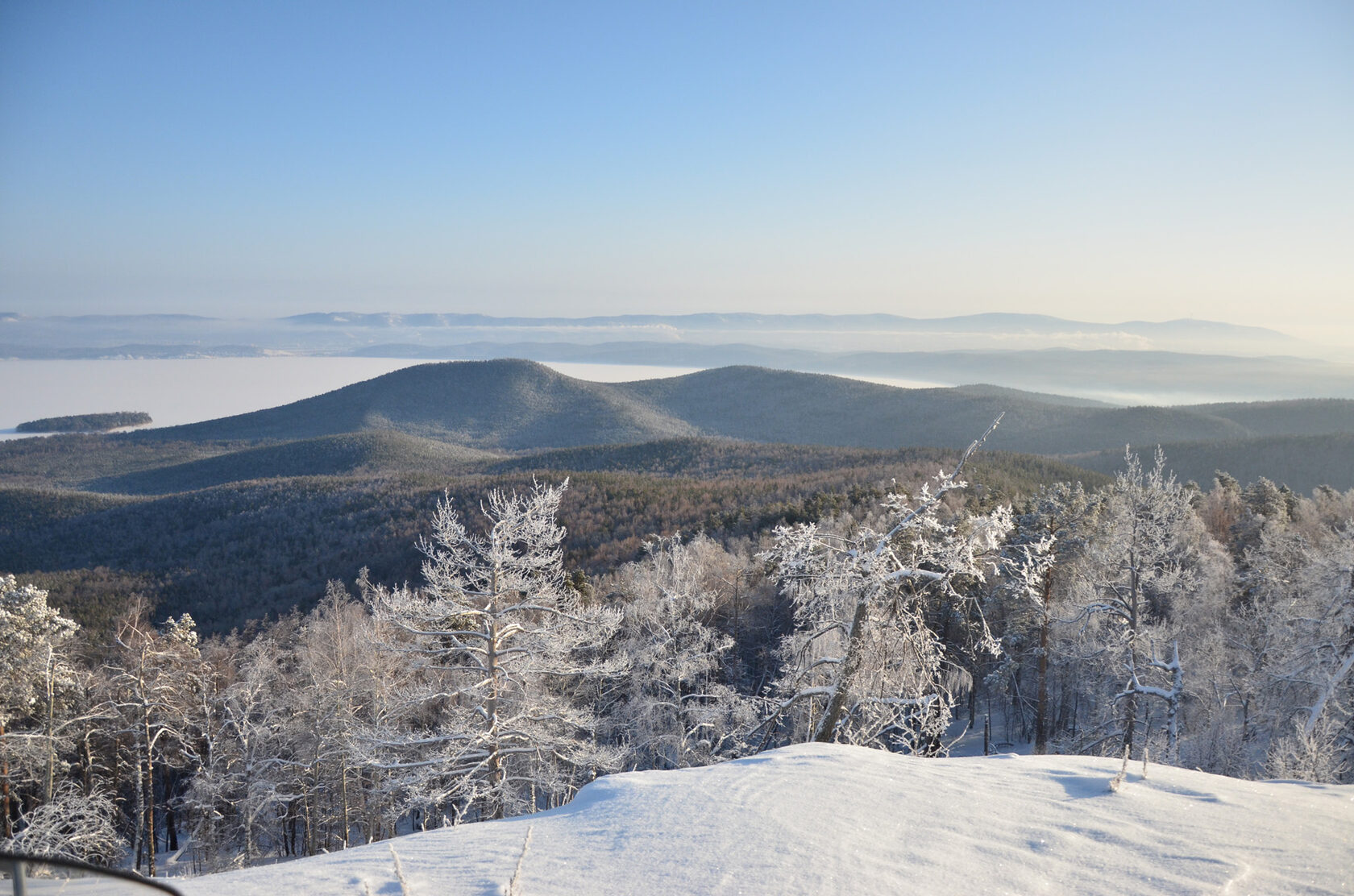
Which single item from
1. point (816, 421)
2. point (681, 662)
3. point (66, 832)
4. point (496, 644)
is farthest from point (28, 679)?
point (816, 421)

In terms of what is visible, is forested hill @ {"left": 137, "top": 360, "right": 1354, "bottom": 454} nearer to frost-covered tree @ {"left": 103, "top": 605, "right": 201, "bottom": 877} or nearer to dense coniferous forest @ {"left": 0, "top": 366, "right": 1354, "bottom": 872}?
dense coniferous forest @ {"left": 0, "top": 366, "right": 1354, "bottom": 872}

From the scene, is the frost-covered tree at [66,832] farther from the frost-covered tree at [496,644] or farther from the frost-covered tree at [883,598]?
the frost-covered tree at [883,598]

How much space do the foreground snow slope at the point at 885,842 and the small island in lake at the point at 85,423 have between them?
8554 inches

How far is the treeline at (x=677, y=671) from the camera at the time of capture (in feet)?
33.2

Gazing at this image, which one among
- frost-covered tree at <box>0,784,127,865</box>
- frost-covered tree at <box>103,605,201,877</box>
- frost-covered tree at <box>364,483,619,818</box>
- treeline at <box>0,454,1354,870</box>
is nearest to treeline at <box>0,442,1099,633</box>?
treeline at <box>0,454,1354,870</box>

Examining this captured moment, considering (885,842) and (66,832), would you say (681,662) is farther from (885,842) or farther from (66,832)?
(66,832)

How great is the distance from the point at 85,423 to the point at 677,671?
8467 inches

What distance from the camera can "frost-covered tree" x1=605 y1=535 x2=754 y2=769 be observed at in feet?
64.1

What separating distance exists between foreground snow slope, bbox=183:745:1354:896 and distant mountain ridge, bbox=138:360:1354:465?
97.4 meters

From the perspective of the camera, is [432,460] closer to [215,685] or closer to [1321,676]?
[215,685]

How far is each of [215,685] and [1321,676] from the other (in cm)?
3577

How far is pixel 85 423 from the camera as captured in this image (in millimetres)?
168875

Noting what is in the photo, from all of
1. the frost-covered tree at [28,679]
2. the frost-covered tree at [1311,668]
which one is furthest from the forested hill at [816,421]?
the frost-covered tree at [28,679]

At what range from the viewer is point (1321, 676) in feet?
54.7
